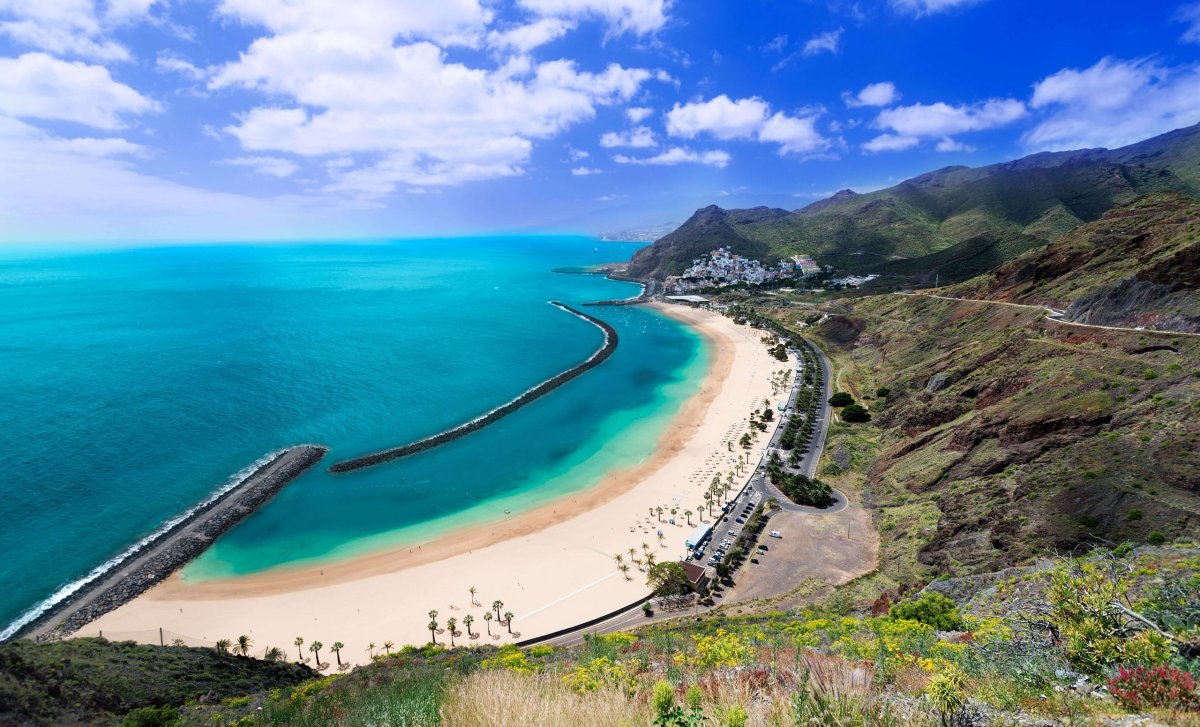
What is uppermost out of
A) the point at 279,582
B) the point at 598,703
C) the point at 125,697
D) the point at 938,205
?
the point at 938,205

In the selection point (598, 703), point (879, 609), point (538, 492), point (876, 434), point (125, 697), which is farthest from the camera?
point (876, 434)

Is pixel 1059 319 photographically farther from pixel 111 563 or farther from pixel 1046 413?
pixel 111 563

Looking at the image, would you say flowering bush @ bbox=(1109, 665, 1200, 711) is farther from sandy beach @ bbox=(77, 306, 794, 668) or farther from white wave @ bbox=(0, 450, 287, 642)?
white wave @ bbox=(0, 450, 287, 642)

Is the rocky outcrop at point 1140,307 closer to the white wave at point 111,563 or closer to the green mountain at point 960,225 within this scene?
the green mountain at point 960,225

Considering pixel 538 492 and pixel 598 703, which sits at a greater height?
pixel 598 703

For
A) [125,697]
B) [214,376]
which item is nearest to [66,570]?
[125,697]

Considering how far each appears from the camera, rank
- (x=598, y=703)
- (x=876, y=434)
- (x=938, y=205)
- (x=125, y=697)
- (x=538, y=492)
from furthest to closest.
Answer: (x=938, y=205) < (x=876, y=434) < (x=538, y=492) < (x=125, y=697) < (x=598, y=703)

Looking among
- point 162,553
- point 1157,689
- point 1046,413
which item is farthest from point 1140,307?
point 162,553

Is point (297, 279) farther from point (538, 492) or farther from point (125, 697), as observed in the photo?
point (125, 697)
